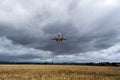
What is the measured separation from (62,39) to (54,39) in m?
1.69

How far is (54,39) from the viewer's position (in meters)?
48.8

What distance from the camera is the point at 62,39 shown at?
48531mm
